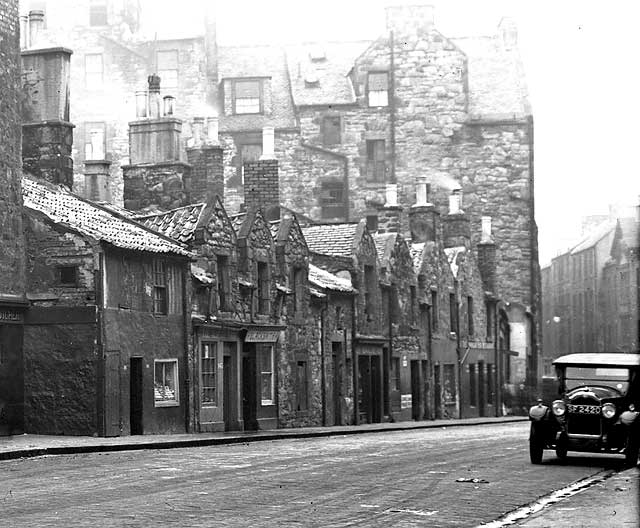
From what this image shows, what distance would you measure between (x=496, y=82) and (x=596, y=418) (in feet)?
142

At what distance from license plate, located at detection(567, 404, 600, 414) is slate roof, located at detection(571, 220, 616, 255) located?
63288 millimetres

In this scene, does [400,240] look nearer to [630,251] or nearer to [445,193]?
[445,193]

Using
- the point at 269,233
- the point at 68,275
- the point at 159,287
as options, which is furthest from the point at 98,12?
the point at 68,275

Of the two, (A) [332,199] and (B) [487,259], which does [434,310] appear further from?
(A) [332,199]

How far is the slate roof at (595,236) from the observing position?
86.0 m

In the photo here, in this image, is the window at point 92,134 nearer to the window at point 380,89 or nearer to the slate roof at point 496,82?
the window at point 380,89

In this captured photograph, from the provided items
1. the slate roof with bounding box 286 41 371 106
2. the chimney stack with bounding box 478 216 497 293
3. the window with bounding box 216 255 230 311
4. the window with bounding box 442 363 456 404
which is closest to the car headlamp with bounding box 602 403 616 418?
the window with bounding box 216 255 230 311

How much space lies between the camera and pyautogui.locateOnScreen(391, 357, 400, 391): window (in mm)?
50438

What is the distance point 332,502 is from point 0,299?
16039mm

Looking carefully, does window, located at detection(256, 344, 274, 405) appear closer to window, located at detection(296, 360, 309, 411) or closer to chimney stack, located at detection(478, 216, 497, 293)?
window, located at detection(296, 360, 309, 411)

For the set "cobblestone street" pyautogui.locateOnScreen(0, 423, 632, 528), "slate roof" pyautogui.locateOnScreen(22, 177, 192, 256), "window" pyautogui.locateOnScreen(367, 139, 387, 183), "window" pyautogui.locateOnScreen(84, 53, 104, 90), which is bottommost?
"cobblestone street" pyautogui.locateOnScreen(0, 423, 632, 528)

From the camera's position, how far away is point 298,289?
42125mm

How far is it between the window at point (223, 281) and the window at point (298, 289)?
451 cm

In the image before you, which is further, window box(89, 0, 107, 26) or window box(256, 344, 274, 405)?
window box(89, 0, 107, 26)
